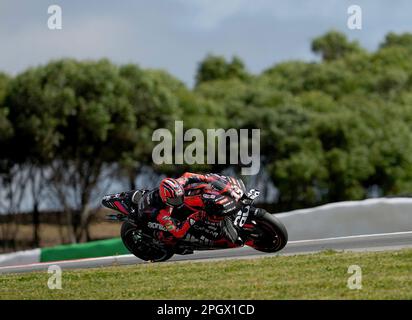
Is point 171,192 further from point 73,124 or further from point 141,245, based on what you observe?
point 73,124

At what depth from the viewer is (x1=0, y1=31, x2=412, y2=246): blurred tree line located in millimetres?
33531

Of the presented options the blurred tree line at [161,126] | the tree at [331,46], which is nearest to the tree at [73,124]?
the blurred tree line at [161,126]

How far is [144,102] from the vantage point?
35062 millimetres

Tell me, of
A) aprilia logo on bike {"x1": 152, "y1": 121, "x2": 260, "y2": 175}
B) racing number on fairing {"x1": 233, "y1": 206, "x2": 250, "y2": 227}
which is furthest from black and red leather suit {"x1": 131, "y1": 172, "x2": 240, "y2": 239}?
aprilia logo on bike {"x1": 152, "y1": 121, "x2": 260, "y2": 175}

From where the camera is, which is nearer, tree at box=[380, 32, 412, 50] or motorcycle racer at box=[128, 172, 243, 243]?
motorcycle racer at box=[128, 172, 243, 243]

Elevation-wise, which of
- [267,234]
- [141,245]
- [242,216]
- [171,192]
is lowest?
[141,245]

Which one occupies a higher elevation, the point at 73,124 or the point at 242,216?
the point at 73,124

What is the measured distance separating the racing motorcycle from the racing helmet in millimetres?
143

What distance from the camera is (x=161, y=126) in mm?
35219

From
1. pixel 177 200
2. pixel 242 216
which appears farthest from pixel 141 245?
pixel 242 216

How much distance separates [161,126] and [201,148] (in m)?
2.26

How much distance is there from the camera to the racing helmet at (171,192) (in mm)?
13297

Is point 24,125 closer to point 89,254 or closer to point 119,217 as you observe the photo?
point 89,254

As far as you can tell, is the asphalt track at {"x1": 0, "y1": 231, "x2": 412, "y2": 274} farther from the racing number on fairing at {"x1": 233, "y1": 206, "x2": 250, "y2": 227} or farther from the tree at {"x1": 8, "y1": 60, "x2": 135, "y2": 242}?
the tree at {"x1": 8, "y1": 60, "x2": 135, "y2": 242}
